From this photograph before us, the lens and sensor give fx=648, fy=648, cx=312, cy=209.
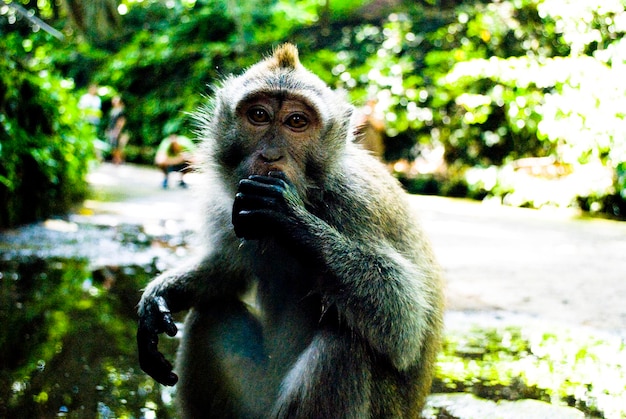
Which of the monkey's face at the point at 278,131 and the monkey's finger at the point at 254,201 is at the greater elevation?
the monkey's face at the point at 278,131

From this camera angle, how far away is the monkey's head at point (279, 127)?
2.82 m

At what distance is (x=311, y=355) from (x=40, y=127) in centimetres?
784

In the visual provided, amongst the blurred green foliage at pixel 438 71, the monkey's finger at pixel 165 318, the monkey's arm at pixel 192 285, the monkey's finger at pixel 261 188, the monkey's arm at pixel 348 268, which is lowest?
the monkey's finger at pixel 165 318

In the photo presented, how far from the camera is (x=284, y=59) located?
3217 mm

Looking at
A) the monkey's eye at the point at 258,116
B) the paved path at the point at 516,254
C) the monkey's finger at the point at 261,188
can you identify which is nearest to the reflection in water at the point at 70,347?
the paved path at the point at 516,254

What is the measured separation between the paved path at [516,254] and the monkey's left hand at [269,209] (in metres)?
1.05

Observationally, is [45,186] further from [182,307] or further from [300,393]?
[300,393]

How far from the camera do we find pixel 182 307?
11.1 feet

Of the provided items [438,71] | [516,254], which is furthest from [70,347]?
[438,71]

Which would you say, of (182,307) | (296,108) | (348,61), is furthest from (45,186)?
(348,61)

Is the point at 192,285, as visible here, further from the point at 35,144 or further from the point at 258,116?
the point at 35,144

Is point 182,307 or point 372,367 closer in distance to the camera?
point 372,367

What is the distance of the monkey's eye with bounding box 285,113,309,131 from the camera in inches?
114

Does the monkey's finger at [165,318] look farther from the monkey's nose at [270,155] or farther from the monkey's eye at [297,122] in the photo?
the monkey's eye at [297,122]
